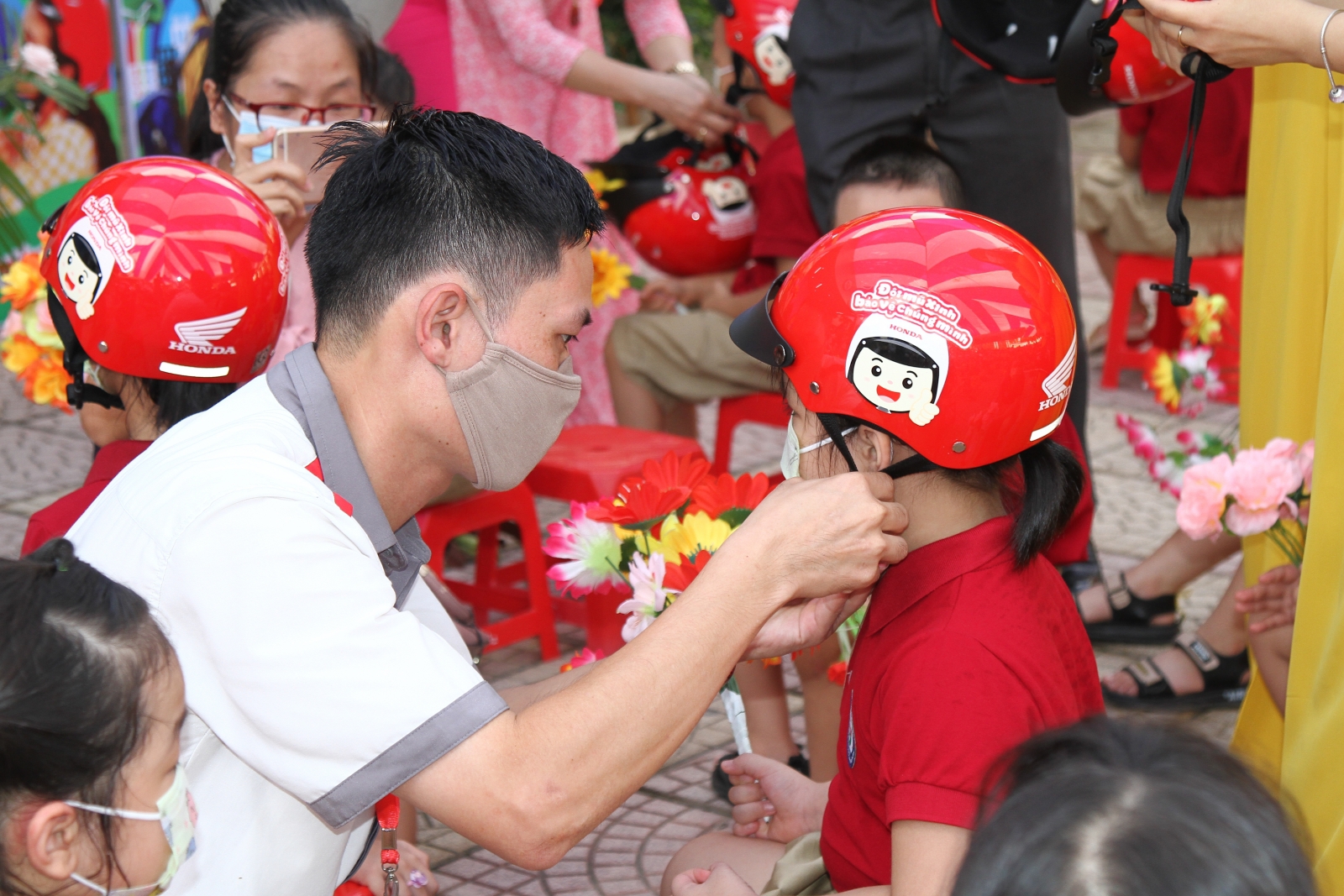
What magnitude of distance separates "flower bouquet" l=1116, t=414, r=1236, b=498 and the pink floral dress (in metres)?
2.10

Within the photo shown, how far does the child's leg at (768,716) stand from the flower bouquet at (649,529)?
56cm

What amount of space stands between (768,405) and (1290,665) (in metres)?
2.60

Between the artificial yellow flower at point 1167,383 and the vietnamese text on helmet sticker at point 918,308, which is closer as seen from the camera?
the vietnamese text on helmet sticker at point 918,308

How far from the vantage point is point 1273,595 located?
316 cm

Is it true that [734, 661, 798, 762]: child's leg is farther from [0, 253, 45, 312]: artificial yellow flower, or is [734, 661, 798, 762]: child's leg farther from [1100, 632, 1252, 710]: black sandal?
[0, 253, 45, 312]: artificial yellow flower

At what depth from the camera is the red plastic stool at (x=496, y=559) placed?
427cm

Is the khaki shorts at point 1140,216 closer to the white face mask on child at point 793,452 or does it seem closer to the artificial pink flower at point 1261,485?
the artificial pink flower at point 1261,485

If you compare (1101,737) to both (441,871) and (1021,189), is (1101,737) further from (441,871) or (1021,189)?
(1021,189)

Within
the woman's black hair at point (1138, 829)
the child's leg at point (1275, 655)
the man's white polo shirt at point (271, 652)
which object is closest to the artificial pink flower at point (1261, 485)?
the child's leg at point (1275, 655)

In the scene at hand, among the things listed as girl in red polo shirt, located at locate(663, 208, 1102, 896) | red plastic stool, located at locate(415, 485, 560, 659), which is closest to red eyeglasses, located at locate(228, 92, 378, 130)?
red plastic stool, located at locate(415, 485, 560, 659)

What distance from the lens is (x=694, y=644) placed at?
195 cm

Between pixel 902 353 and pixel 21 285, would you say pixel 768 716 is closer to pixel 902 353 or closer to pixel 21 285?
pixel 902 353

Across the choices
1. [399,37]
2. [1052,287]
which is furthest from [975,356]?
[399,37]

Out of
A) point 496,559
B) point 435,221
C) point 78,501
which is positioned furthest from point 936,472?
point 496,559
